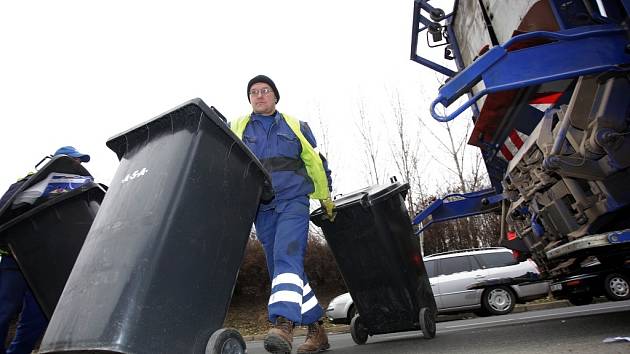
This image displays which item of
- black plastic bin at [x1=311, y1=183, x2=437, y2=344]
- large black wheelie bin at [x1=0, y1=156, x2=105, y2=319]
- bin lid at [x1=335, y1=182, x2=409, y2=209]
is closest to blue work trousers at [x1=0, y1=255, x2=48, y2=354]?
large black wheelie bin at [x1=0, y1=156, x2=105, y2=319]

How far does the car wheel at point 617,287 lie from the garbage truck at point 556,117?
4856 mm

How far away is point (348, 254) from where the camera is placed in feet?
11.0

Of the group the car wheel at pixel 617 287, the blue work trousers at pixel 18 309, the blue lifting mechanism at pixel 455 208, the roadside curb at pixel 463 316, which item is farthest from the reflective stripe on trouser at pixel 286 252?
the car wheel at pixel 617 287

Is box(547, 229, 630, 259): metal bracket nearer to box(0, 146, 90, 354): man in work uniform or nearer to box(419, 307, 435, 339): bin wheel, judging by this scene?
box(419, 307, 435, 339): bin wheel

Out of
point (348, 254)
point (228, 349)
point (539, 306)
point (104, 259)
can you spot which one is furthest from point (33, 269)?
point (539, 306)

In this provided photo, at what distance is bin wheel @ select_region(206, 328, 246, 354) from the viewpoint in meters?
1.75

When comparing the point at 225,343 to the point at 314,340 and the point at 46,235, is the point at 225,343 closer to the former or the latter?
the point at 314,340

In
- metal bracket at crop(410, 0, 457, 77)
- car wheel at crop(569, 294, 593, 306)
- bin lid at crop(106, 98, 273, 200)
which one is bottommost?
car wheel at crop(569, 294, 593, 306)

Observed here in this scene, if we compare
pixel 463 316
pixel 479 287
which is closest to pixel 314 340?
pixel 479 287

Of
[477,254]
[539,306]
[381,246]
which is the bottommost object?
[539,306]

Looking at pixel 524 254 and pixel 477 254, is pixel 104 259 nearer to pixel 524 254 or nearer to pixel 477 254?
pixel 524 254

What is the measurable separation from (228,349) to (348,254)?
1.66 meters

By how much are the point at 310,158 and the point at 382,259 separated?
37.9 inches

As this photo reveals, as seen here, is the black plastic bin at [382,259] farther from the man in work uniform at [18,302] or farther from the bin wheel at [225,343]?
the man in work uniform at [18,302]
